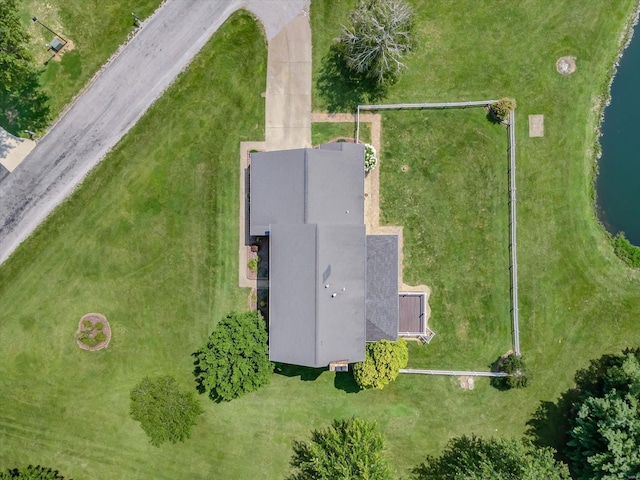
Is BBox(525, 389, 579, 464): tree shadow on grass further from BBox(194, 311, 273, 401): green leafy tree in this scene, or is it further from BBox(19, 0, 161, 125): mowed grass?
BBox(19, 0, 161, 125): mowed grass

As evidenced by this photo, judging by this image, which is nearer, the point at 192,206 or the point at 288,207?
the point at 288,207

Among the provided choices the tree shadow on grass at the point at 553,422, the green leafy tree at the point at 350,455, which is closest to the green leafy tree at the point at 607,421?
the tree shadow on grass at the point at 553,422

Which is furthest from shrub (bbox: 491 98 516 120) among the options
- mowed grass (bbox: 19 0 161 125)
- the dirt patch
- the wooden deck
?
mowed grass (bbox: 19 0 161 125)

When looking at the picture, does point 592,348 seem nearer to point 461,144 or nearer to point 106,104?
point 461,144

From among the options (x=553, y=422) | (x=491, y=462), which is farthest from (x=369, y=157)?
(x=553, y=422)

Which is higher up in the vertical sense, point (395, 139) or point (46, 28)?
point (46, 28)

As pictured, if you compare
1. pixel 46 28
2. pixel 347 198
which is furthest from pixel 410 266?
pixel 46 28
